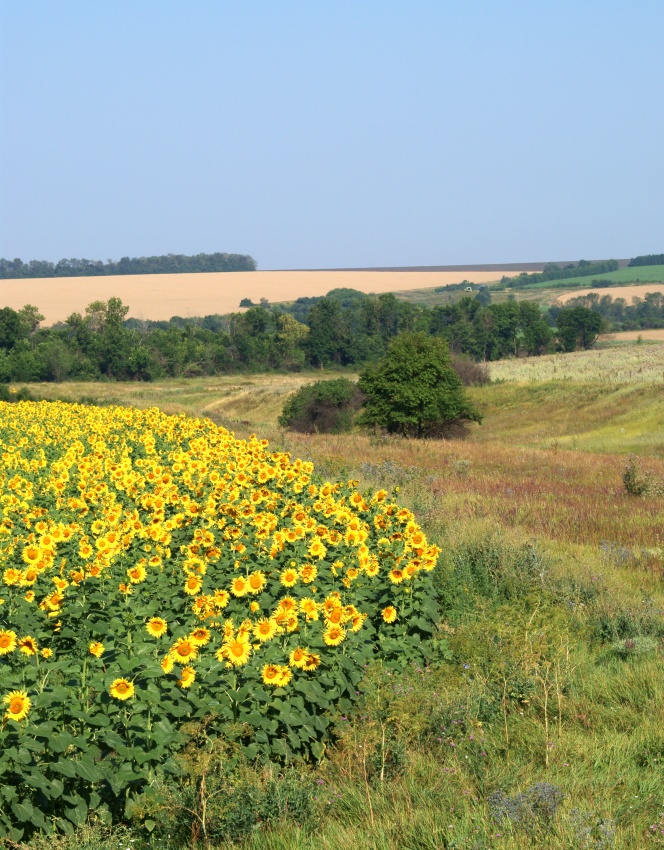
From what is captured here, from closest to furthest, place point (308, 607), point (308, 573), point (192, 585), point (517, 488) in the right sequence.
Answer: point (308, 607) < point (192, 585) < point (308, 573) < point (517, 488)

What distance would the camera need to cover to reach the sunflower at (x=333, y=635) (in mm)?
6106

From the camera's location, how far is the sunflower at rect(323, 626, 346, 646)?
6106 mm

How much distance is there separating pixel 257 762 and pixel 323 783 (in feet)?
1.29

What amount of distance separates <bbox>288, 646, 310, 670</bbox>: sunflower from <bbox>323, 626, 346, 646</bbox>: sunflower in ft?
0.96

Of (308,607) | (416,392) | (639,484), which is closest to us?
(308,607)

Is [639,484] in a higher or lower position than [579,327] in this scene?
higher

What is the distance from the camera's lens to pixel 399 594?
7.78 m

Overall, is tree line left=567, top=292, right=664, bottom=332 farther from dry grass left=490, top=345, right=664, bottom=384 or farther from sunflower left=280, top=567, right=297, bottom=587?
sunflower left=280, top=567, right=297, bottom=587

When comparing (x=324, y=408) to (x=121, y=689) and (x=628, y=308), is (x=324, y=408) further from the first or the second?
(x=628, y=308)

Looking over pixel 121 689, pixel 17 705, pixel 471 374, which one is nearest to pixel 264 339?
pixel 471 374

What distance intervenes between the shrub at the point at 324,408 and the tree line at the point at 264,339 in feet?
165

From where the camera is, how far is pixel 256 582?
6.90m

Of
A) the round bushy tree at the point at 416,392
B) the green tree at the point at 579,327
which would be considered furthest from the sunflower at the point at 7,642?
the green tree at the point at 579,327

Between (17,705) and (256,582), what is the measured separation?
2.35 meters
